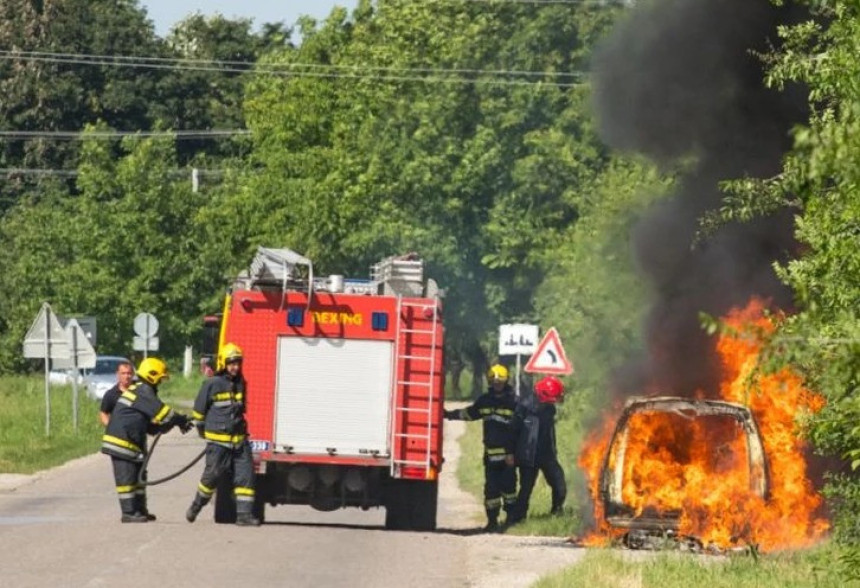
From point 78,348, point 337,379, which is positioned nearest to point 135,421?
point 337,379

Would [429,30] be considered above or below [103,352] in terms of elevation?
above

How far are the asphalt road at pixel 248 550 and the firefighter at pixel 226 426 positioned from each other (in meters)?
0.49

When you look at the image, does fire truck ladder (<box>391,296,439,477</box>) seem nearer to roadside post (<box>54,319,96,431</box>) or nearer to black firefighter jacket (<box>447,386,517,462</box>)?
black firefighter jacket (<box>447,386,517,462</box>)

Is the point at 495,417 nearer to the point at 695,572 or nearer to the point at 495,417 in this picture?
the point at 495,417

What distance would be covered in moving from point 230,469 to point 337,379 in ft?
4.48

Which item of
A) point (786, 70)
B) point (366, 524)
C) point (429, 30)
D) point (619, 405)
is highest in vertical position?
point (429, 30)

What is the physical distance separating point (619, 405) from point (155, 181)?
41865 mm

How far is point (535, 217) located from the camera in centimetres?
6203

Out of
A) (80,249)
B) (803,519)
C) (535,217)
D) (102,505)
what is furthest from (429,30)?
(803,519)

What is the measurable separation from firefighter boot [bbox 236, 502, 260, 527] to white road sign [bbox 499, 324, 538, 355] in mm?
16903

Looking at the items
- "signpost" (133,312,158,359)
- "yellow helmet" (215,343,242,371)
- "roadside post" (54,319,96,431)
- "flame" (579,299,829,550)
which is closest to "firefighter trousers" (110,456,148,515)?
"yellow helmet" (215,343,242,371)

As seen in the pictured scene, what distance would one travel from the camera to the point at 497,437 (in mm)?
21688

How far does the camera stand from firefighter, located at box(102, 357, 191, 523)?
756 inches

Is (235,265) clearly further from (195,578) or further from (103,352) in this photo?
(195,578)
